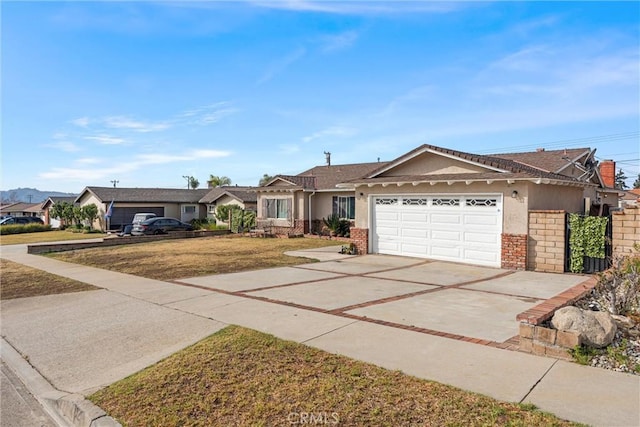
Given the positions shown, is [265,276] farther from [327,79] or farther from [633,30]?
[633,30]

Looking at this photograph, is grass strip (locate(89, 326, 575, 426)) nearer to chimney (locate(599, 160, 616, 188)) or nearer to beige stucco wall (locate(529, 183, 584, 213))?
beige stucco wall (locate(529, 183, 584, 213))

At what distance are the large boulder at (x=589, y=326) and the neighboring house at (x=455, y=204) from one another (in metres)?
7.59

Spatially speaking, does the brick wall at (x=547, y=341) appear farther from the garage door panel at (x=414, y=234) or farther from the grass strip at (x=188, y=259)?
the garage door panel at (x=414, y=234)

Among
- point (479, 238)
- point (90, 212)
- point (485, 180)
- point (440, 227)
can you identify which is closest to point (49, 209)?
point (90, 212)

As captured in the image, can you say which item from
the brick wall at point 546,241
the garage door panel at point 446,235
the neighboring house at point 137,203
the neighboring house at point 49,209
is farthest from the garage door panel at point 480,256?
the neighboring house at point 49,209

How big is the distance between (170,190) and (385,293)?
39089mm

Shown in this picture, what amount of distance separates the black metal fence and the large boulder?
7.10m

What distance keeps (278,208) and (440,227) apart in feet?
48.2

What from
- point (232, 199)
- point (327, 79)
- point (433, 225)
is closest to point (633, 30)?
point (433, 225)

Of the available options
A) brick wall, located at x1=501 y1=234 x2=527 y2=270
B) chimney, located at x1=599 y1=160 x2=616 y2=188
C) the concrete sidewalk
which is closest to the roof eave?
brick wall, located at x1=501 y1=234 x2=527 y2=270

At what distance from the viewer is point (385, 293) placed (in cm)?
921

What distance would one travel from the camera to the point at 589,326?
5059 millimetres

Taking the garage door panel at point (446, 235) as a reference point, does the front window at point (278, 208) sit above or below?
above

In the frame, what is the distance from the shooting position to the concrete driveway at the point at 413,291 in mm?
6941
